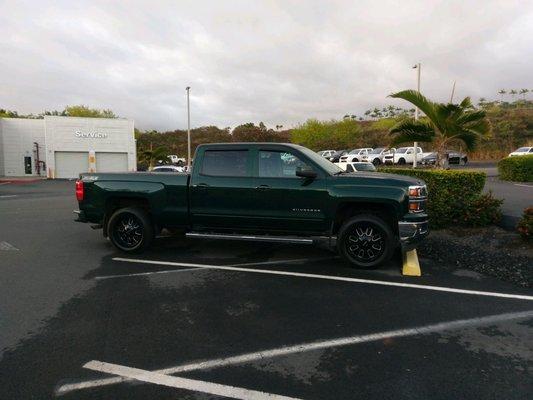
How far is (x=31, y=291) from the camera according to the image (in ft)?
17.4

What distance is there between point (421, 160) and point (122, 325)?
114 feet

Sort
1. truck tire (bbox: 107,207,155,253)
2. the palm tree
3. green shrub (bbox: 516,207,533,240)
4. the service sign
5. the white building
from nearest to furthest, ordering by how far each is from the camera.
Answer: green shrub (bbox: 516,207,533,240)
truck tire (bbox: 107,207,155,253)
the palm tree
the white building
the service sign

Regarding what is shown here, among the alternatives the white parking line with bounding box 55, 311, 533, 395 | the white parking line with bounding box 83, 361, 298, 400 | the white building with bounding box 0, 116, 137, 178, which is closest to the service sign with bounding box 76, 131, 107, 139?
the white building with bounding box 0, 116, 137, 178

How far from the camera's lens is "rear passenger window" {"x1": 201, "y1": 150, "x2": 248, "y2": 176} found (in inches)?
268

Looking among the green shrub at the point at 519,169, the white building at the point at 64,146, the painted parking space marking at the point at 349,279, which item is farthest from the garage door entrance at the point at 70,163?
the painted parking space marking at the point at 349,279

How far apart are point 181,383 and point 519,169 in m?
20.3

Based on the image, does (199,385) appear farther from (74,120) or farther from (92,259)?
(74,120)

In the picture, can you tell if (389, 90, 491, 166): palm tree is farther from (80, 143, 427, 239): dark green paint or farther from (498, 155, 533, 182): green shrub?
(498, 155, 533, 182): green shrub

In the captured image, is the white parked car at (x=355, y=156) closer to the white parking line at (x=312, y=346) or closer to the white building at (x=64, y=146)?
the white building at (x=64, y=146)

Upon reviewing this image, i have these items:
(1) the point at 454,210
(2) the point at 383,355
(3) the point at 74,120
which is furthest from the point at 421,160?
(2) the point at 383,355

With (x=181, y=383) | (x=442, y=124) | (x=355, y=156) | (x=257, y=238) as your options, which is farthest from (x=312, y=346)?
(x=355, y=156)

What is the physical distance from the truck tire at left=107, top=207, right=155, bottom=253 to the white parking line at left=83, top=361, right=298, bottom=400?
12.5ft

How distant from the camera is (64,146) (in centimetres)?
3697

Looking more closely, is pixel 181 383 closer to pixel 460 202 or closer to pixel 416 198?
pixel 416 198
